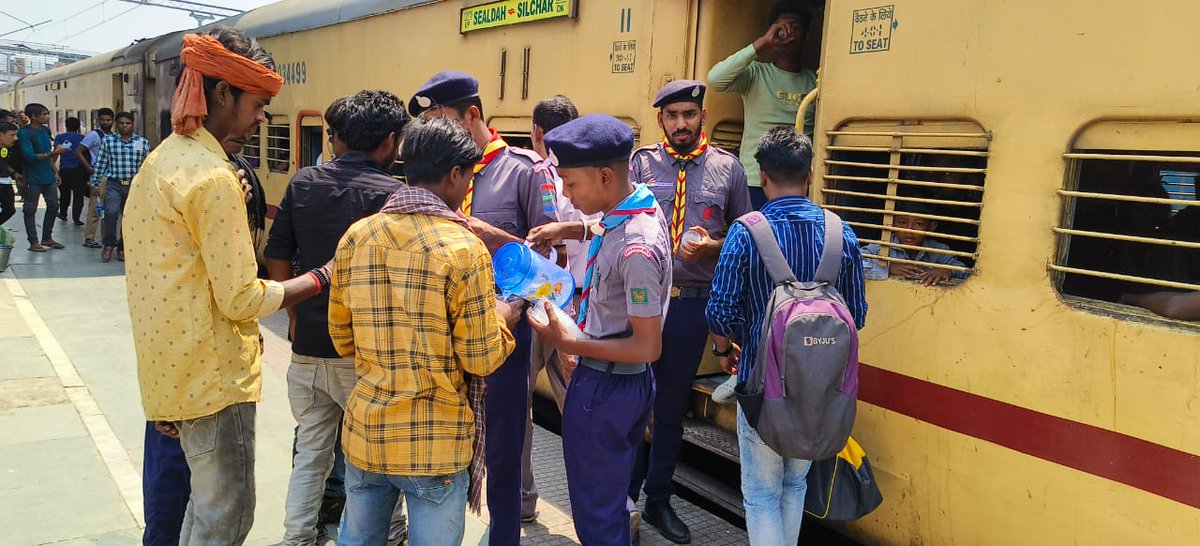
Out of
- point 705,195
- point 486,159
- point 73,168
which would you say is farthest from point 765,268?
point 73,168

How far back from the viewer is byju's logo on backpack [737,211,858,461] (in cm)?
244

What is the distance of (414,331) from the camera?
1.99 metres

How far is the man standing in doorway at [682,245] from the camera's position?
134 inches

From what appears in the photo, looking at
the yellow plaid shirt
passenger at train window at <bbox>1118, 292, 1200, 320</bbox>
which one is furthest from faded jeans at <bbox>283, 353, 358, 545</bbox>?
passenger at train window at <bbox>1118, 292, 1200, 320</bbox>

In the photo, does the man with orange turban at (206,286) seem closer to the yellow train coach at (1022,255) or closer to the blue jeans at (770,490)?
the blue jeans at (770,490)

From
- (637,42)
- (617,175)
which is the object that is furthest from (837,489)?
(637,42)

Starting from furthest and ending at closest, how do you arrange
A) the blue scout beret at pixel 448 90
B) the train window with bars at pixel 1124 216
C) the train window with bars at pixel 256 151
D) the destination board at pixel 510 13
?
the train window with bars at pixel 256 151 → the destination board at pixel 510 13 → the blue scout beret at pixel 448 90 → the train window with bars at pixel 1124 216

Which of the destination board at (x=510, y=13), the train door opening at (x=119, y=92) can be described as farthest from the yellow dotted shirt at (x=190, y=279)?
the train door opening at (x=119, y=92)

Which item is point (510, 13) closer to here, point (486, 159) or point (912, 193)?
point (486, 159)

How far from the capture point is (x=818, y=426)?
2482 mm

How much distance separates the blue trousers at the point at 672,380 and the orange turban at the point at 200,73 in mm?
1866

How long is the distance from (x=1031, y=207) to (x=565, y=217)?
1625 millimetres

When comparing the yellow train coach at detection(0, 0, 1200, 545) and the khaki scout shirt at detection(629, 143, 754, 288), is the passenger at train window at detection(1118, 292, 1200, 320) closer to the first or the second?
the yellow train coach at detection(0, 0, 1200, 545)

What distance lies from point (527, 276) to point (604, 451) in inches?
26.1
